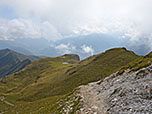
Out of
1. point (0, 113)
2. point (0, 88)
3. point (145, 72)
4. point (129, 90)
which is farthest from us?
point (0, 88)

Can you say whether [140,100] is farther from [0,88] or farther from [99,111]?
[0,88]

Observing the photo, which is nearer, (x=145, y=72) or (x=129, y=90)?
(x=129, y=90)

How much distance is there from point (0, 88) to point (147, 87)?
20855 centimetres

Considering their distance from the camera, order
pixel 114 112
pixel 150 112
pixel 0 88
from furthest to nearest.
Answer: pixel 0 88, pixel 114 112, pixel 150 112

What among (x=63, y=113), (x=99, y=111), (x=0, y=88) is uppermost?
(x=99, y=111)

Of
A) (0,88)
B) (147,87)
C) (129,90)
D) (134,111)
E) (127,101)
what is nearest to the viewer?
(134,111)

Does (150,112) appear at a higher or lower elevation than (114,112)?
higher

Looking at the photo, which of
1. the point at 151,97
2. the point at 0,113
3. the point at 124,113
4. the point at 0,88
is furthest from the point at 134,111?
the point at 0,88

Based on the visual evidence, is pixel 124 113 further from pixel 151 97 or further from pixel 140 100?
pixel 151 97

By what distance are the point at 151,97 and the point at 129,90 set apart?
478cm

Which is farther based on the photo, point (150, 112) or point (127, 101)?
point (127, 101)

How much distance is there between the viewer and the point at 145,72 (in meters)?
27.6

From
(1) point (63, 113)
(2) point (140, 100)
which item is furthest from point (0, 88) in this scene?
(2) point (140, 100)

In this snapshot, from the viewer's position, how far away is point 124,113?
47.4ft
